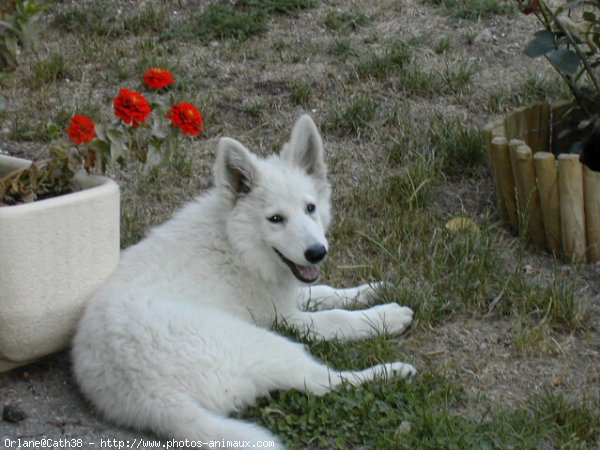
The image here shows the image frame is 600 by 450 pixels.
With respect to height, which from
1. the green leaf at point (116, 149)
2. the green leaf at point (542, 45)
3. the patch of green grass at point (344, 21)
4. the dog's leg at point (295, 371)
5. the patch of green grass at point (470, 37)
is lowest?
the dog's leg at point (295, 371)

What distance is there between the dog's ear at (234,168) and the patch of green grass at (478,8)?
385cm

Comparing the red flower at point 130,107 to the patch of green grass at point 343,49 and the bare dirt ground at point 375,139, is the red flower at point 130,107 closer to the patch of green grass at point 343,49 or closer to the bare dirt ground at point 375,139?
the bare dirt ground at point 375,139

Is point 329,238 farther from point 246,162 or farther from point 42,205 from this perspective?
point 42,205

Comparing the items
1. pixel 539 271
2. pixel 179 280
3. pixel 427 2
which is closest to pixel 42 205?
pixel 179 280

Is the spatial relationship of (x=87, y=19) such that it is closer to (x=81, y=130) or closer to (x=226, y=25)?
(x=226, y=25)

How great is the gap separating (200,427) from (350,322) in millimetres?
1106

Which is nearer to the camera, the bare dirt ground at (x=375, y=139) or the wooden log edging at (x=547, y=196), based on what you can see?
the bare dirt ground at (x=375, y=139)

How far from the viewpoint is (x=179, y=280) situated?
4.15 m

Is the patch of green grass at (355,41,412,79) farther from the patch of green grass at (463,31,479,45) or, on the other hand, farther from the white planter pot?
the white planter pot

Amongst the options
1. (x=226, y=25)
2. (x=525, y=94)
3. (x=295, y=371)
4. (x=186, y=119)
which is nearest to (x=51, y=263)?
(x=186, y=119)

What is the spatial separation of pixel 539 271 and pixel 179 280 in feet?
6.26

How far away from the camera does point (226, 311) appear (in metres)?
4.18

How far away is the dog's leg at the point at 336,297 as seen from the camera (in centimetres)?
473

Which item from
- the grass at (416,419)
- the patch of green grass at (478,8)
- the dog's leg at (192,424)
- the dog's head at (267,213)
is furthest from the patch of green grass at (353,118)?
the dog's leg at (192,424)
